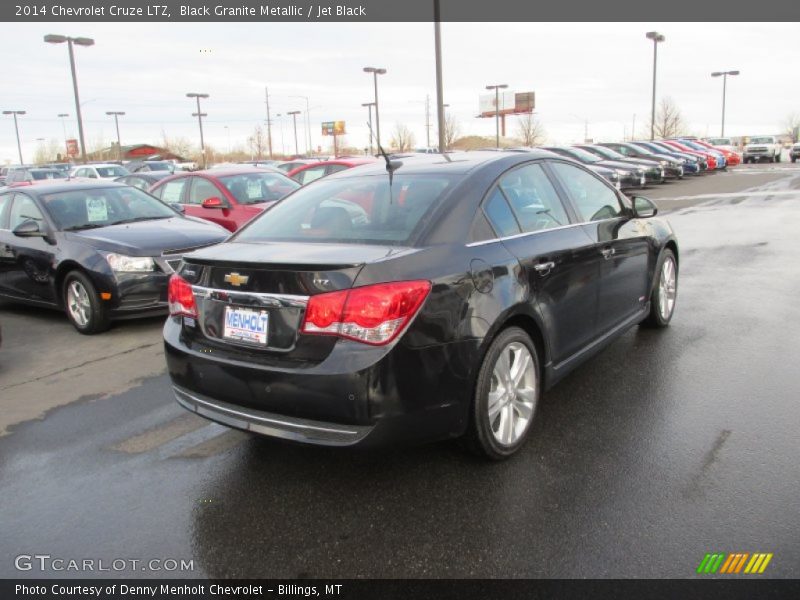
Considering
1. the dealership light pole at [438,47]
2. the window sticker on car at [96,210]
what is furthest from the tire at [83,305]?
the dealership light pole at [438,47]

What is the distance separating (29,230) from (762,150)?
46.8m

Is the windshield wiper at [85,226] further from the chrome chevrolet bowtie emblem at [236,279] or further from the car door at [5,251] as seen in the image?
the chrome chevrolet bowtie emblem at [236,279]

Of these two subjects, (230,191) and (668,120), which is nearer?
(230,191)

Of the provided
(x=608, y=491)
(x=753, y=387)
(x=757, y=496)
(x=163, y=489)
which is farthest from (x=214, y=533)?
(x=753, y=387)

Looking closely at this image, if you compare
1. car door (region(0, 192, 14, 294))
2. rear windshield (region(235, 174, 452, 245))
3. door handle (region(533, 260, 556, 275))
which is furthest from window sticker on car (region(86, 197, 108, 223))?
door handle (region(533, 260, 556, 275))

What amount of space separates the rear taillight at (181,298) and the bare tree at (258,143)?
84.6 metres

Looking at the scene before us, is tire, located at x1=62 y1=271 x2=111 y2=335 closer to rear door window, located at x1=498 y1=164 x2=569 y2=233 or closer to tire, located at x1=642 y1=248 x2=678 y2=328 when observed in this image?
rear door window, located at x1=498 y1=164 x2=569 y2=233

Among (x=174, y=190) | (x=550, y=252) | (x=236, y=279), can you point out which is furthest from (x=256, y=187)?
(x=236, y=279)

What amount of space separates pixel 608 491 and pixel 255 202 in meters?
8.07

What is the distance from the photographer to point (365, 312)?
2.85m

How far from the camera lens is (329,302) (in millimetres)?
2889

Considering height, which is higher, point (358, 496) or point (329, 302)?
point (329, 302)

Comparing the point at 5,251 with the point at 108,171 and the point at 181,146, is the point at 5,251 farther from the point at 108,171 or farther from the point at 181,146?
the point at 181,146

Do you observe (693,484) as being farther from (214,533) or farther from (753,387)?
(214,533)
